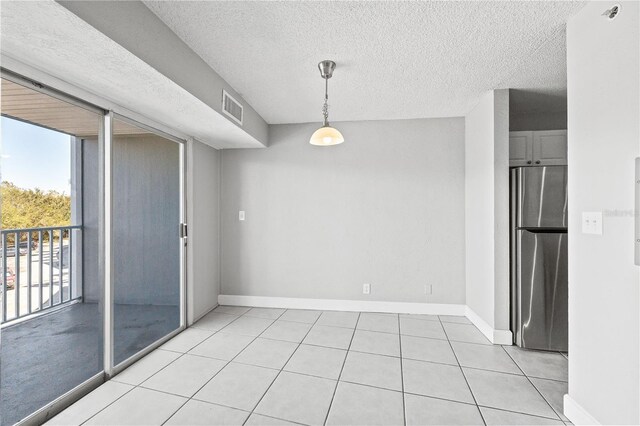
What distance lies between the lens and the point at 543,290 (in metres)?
2.57

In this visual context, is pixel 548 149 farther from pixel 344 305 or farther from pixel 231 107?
pixel 231 107

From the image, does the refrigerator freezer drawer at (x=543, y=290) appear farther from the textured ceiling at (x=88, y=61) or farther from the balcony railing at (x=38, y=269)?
the balcony railing at (x=38, y=269)

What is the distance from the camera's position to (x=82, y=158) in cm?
240

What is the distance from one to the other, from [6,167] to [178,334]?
79.9 inches

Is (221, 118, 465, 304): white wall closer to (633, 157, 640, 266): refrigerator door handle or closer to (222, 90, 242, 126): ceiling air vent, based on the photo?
(222, 90, 242, 126): ceiling air vent

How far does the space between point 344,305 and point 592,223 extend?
269 cm

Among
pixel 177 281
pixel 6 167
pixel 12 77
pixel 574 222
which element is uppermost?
pixel 12 77

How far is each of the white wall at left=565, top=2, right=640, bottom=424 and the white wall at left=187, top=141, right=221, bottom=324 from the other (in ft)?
11.3

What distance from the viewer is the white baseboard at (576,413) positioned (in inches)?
61.5

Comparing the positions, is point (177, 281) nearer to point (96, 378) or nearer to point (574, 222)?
point (96, 378)

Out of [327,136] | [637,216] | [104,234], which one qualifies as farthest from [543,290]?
[104,234]

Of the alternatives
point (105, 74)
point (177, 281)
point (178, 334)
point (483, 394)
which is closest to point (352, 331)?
point (483, 394)

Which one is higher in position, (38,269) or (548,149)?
(548,149)

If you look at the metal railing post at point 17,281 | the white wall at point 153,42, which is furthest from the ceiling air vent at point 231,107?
the metal railing post at point 17,281
